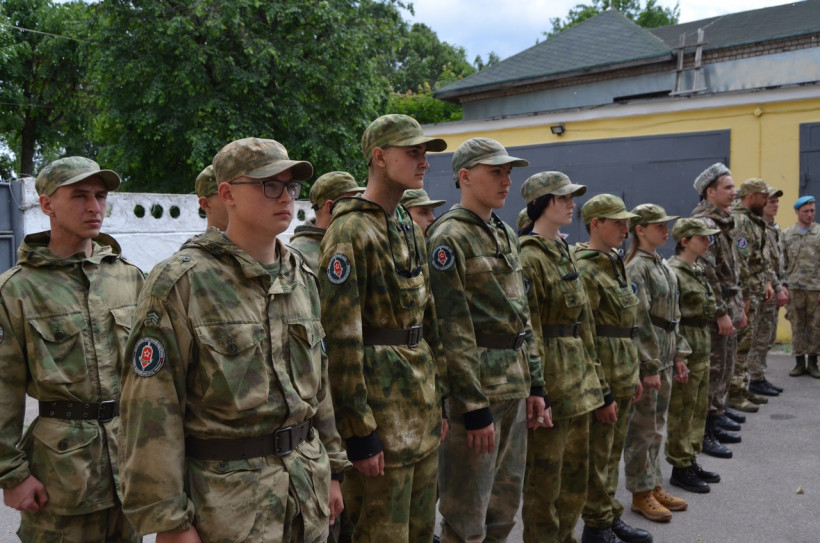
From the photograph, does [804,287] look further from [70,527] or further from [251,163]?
[70,527]

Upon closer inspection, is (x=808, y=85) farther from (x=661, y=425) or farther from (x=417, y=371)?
(x=417, y=371)

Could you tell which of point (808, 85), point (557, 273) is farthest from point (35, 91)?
point (557, 273)

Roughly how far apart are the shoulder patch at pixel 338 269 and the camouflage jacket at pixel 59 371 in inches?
36.3

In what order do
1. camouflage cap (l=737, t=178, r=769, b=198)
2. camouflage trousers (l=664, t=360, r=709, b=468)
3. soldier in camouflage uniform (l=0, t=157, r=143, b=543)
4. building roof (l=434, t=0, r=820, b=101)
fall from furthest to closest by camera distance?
building roof (l=434, t=0, r=820, b=101) < camouflage cap (l=737, t=178, r=769, b=198) < camouflage trousers (l=664, t=360, r=709, b=468) < soldier in camouflage uniform (l=0, t=157, r=143, b=543)

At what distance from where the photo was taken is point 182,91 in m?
16.7

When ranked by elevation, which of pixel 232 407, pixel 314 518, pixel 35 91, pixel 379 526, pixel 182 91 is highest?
pixel 35 91

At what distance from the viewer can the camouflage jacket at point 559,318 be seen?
12.7 ft

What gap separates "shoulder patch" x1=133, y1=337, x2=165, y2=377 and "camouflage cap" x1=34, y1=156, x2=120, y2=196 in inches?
48.5

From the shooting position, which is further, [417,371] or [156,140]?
[156,140]

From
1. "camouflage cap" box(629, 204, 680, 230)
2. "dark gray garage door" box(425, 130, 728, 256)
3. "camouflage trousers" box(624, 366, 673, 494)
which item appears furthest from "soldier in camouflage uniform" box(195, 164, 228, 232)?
"dark gray garage door" box(425, 130, 728, 256)

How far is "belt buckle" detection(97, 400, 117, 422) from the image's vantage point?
9.14 feet

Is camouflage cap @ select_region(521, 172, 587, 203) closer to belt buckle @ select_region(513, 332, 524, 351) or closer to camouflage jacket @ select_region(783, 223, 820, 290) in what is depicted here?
belt buckle @ select_region(513, 332, 524, 351)

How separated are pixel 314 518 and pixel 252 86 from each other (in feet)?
52.5

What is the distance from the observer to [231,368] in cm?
208
